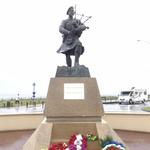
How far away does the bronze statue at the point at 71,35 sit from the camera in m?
9.32

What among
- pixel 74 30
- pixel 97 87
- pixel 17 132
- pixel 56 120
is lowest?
pixel 17 132

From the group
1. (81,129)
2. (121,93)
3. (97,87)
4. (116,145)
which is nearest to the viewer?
(116,145)

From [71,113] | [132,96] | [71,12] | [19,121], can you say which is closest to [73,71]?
[71,113]

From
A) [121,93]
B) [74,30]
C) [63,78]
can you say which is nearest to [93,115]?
[63,78]

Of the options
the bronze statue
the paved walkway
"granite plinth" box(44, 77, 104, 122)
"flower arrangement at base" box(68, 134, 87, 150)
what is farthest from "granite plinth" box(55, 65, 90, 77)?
"flower arrangement at base" box(68, 134, 87, 150)

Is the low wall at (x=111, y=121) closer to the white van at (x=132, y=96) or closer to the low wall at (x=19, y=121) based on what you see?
the low wall at (x=19, y=121)

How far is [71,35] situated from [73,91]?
194 cm

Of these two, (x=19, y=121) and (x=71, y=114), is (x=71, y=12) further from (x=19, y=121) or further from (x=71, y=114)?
(x=19, y=121)

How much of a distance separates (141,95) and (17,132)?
30.5 metres

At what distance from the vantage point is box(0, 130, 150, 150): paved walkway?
906 cm

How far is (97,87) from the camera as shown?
8.56 meters

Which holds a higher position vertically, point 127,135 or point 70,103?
point 70,103

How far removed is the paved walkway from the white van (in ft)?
86.4

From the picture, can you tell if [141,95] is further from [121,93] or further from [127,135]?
[127,135]
